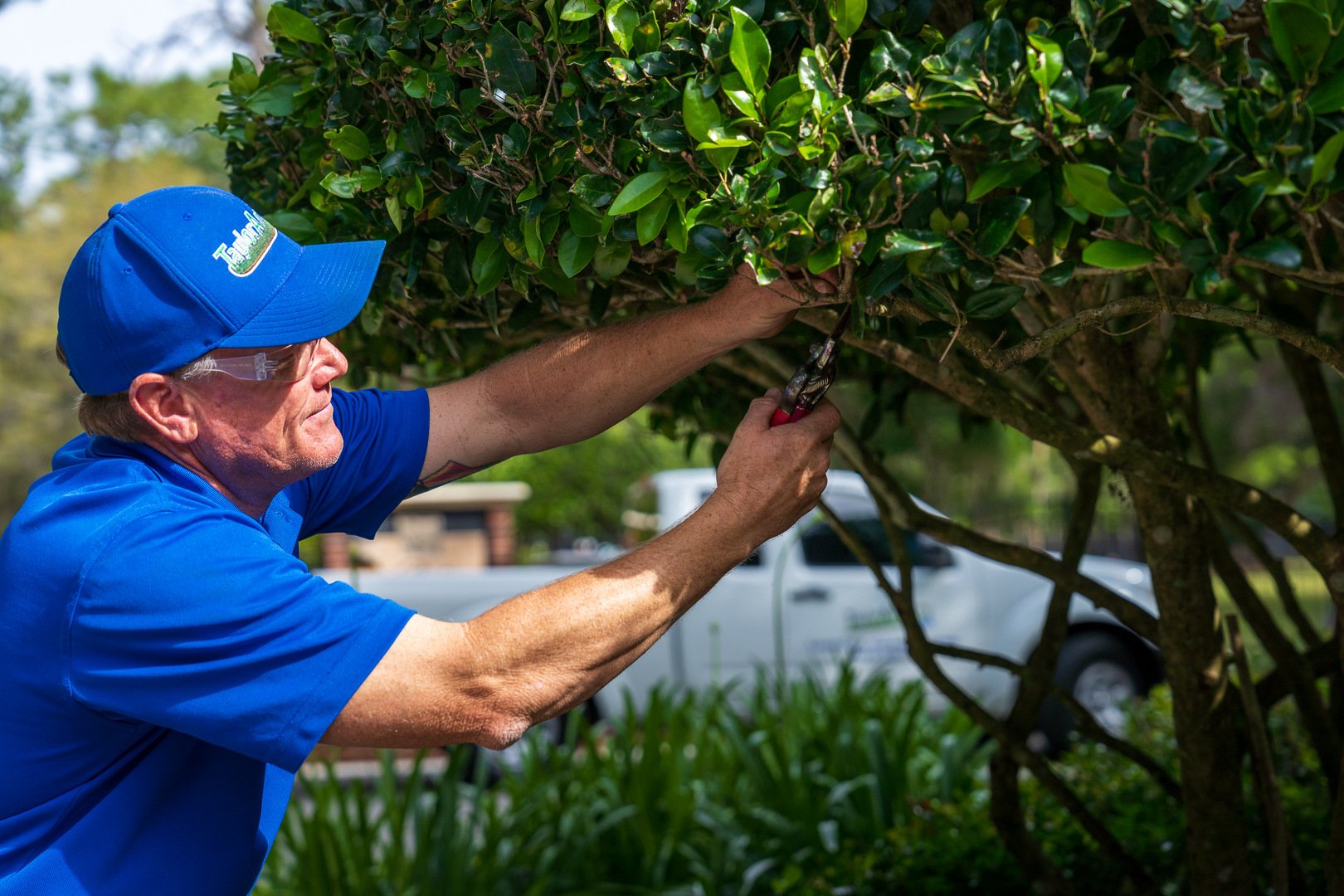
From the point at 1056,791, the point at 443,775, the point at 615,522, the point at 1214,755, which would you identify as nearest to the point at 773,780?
the point at 443,775

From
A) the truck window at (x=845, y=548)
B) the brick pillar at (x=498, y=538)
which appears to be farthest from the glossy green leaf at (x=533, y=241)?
the brick pillar at (x=498, y=538)

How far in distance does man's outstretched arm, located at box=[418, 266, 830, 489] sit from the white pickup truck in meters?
5.44

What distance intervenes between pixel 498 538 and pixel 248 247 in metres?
13.7

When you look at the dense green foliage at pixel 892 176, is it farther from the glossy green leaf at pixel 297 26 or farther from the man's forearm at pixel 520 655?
the man's forearm at pixel 520 655

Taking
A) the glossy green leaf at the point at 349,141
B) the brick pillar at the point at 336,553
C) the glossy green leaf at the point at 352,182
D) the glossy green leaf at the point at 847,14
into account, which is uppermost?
the brick pillar at the point at 336,553

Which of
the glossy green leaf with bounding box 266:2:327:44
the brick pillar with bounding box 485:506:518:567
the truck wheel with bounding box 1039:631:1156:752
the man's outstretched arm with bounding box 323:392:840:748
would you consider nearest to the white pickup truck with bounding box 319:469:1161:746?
the truck wheel with bounding box 1039:631:1156:752

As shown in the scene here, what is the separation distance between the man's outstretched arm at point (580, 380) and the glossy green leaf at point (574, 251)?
0.24 metres

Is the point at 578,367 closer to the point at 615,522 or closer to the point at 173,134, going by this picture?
the point at 615,522

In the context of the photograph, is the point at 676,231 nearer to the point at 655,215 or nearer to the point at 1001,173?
the point at 655,215

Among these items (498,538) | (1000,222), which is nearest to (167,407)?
(1000,222)

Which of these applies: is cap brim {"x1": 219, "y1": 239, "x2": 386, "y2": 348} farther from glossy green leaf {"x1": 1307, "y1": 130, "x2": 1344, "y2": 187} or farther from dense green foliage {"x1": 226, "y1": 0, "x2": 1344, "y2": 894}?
glossy green leaf {"x1": 1307, "y1": 130, "x2": 1344, "y2": 187}

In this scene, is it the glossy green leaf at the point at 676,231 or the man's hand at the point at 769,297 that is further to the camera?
the man's hand at the point at 769,297

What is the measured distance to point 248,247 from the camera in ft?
5.80

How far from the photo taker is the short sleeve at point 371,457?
2.17m
